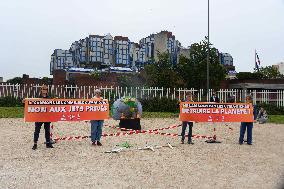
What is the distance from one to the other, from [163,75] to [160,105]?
29.5 ft

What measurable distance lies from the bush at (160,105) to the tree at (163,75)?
7894 millimetres

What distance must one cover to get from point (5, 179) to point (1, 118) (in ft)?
44.7

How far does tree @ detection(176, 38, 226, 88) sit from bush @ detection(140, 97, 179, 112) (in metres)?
8.11

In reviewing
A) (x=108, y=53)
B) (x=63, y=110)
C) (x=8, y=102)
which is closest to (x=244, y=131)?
(x=63, y=110)

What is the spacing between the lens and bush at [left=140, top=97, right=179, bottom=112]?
93.0 feet

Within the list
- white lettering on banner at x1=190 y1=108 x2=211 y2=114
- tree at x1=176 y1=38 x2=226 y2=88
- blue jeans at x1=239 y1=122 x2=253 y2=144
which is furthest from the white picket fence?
Result: blue jeans at x1=239 y1=122 x2=253 y2=144

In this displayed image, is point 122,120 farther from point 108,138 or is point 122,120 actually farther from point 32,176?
point 32,176

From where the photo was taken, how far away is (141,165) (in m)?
8.89

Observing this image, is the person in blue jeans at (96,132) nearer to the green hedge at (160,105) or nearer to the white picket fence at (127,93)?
the green hedge at (160,105)

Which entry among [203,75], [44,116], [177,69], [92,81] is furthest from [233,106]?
[92,81]

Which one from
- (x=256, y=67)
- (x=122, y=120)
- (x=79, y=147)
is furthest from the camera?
(x=256, y=67)

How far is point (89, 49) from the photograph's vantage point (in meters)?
68.8

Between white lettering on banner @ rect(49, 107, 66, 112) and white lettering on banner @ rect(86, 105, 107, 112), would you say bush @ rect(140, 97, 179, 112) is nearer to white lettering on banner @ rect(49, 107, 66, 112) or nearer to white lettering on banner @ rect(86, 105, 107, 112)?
white lettering on banner @ rect(86, 105, 107, 112)

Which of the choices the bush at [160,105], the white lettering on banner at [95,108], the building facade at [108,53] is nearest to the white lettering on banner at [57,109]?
the white lettering on banner at [95,108]
